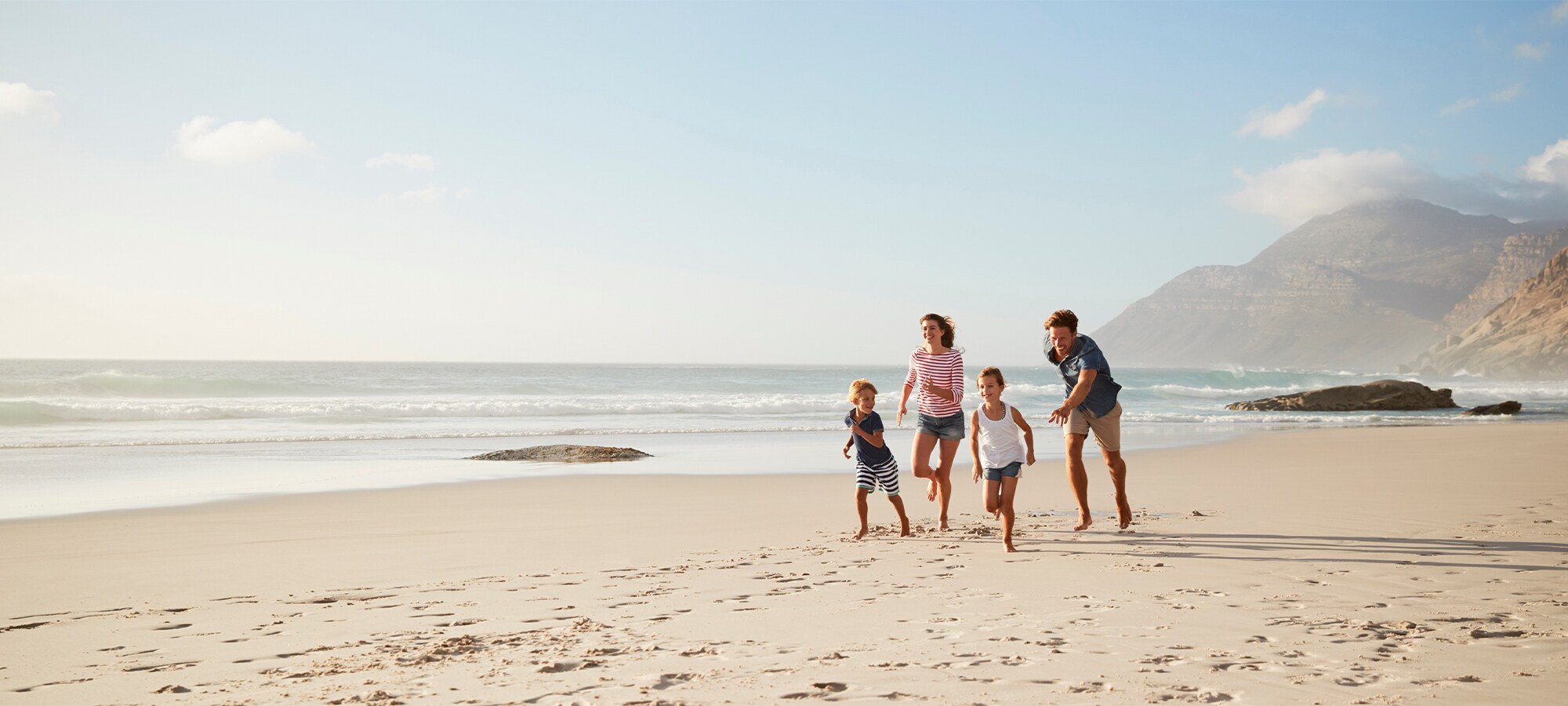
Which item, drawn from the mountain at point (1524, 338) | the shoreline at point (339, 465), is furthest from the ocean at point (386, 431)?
the mountain at point (1524, 338)

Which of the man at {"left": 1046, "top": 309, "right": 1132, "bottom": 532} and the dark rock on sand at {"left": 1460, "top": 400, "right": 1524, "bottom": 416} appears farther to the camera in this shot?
the dark rock on sand at {"left": 1460, "top": 400, "right": 1524, "bottom": 416}

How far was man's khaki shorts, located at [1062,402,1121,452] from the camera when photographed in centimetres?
660

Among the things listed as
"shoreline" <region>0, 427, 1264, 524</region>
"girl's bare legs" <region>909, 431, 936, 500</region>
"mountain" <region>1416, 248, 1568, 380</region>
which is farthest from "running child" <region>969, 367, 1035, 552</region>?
"mountain" <region>1416, 248, 1568, 380</region>

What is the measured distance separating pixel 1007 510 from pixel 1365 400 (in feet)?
105

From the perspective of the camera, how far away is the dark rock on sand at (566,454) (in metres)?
13.6

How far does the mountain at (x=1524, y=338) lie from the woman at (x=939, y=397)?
80685mm

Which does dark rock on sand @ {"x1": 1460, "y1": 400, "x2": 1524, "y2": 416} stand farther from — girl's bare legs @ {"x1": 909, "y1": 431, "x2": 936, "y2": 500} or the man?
girl's bare legs @ {"x1": 909, "y1": 431, "x2": 936, "y2": 500}

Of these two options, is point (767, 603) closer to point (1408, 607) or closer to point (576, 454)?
point (1408, 607)

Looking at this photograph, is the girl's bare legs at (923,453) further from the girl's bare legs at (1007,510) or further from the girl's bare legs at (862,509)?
the girl's bare legs at (1007,510)

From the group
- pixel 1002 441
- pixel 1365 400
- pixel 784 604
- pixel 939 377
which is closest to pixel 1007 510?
pixel 1002 441

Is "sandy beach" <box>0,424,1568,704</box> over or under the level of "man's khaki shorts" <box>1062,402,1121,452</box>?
under

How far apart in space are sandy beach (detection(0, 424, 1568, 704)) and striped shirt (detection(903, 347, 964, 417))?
1.00m

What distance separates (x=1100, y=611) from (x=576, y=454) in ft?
35.4

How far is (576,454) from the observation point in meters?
13.8
